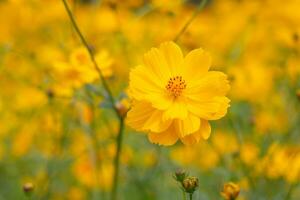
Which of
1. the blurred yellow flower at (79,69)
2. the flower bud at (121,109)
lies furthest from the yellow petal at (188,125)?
the blurred yellow flower at (79,69)

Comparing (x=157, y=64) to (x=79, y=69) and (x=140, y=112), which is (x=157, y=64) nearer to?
(x=140, y=112)

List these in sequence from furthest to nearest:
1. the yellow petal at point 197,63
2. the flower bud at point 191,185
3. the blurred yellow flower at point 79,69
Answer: the blurred yellow flower at point 79,69 → the yellow petal at point 197,63 → the flower bud at point 191,185

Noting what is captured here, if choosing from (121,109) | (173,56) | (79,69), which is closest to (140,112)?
(173,56)

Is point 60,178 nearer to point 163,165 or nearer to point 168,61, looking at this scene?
point 163,165

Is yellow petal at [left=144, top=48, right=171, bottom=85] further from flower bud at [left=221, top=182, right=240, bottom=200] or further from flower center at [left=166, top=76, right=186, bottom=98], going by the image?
flower bud at [left=221, top=182, right=240, bottom=200]

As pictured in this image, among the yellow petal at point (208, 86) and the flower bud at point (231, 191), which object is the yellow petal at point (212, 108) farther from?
the flower bud at point (231, 191)

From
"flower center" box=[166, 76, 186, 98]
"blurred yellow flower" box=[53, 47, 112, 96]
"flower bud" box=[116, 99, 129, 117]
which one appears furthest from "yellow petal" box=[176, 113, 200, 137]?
"blurred yellow flower" box=[53, 47, 112, 96]

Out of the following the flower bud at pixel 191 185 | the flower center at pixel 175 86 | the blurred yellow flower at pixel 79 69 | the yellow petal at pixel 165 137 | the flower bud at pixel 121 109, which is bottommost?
the blurred yellow flower at pixel 79 69
